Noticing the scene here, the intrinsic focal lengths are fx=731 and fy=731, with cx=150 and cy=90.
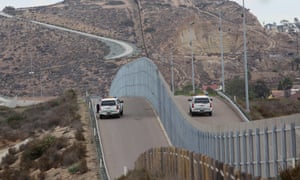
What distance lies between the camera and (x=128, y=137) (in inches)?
2036

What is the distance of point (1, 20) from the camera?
6949 inches

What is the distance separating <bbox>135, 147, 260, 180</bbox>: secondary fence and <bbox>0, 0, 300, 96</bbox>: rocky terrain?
9066cm

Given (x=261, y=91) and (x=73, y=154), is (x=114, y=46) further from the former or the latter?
(x=73, y=154)

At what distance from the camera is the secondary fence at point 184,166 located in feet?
53.7

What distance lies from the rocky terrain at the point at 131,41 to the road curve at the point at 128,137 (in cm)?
5989

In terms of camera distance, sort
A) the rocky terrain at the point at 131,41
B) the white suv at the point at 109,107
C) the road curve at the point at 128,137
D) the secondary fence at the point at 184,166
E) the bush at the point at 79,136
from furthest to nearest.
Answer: the rocky terrain at the point at 131,41 → the white suv at the point at 109,107 → the bush at the point at 79,136 → the road curve at the point at 128,137 → the secondary fence at the point at 184,166

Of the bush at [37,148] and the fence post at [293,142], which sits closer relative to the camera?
the fence post at [293,142]

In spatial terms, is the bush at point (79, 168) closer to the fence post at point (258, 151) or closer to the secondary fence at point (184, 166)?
the secondary fence at point (184, 166)

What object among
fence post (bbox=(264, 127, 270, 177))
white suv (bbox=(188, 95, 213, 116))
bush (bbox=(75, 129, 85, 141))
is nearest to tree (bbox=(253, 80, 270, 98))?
white suv (bbox=(188, 95, 213, 116))

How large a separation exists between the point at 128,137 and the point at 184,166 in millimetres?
28246

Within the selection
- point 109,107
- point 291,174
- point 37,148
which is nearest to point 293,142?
point 291,174

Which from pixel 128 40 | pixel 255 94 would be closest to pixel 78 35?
pixel 128 40

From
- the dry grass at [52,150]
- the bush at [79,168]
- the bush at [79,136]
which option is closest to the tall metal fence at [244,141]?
the bush at [79,168]

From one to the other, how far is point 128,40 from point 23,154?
115 m
